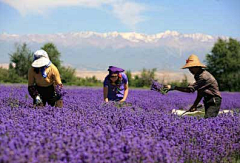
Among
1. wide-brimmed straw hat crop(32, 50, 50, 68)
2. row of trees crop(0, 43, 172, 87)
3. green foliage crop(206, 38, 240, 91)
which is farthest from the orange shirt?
green foliage crop(206, 38, 240, 91)

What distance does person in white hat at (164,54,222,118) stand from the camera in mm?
5316

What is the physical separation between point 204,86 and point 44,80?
A: 8.11 ft

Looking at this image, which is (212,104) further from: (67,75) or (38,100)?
(67,75)

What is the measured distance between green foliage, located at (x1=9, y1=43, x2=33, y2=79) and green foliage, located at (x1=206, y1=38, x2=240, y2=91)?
19.1m

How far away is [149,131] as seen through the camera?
3865 millimetres

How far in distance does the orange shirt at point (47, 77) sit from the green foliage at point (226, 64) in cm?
3209

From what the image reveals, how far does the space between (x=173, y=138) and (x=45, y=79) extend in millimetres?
2412

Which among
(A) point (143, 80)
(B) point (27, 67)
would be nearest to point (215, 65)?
(A) point (143, 80)

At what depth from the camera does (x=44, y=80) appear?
5.40 meters

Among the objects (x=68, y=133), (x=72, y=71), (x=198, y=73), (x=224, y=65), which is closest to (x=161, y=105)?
(x=198, y=73)

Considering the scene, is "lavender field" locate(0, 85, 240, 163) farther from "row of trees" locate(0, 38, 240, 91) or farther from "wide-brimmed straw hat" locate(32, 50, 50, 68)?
"row of trees" locate(0, 38, 240, 91)

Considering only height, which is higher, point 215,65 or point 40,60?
point 215,65

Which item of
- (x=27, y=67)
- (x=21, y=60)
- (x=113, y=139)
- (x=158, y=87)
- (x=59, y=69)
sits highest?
(x=21, y=60)

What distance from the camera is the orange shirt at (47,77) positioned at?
532cm
